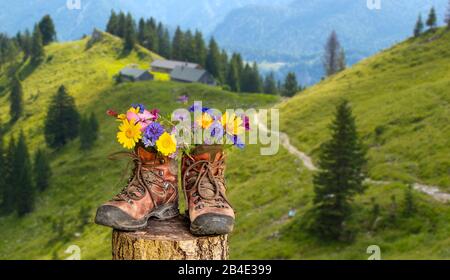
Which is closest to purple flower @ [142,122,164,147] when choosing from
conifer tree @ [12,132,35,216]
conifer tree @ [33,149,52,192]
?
conifer tree @ [12,132,35,216]

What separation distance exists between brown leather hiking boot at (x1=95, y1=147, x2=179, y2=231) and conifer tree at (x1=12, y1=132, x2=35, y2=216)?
3320 inches

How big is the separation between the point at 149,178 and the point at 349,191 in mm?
37592

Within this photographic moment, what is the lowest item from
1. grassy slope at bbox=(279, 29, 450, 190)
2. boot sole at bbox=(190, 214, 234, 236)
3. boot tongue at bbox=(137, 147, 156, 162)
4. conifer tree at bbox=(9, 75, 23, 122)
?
boot sole at bbox=(190, 214, 234, 236)

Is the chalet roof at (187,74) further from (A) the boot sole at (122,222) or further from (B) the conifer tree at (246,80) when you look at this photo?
(A) the boot sole at (122,222)

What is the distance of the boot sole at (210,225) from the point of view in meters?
7.68

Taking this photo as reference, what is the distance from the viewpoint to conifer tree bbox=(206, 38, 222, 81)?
143 metres

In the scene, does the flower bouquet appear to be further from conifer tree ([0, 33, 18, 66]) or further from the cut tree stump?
conifer tree ([0, 33, 18, 66])

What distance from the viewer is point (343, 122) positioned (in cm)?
4544

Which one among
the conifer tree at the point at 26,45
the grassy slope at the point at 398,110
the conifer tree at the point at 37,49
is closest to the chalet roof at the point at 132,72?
the conifer tree at the point at 37,49

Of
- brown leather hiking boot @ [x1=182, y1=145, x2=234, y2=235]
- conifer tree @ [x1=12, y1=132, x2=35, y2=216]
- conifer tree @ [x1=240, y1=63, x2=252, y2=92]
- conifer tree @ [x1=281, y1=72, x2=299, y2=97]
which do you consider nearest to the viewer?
brown leather hiking boot @ [x1=182, y1=145, x2=234, y2=235]

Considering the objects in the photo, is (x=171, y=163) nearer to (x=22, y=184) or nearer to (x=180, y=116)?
(x=180, y=116)
